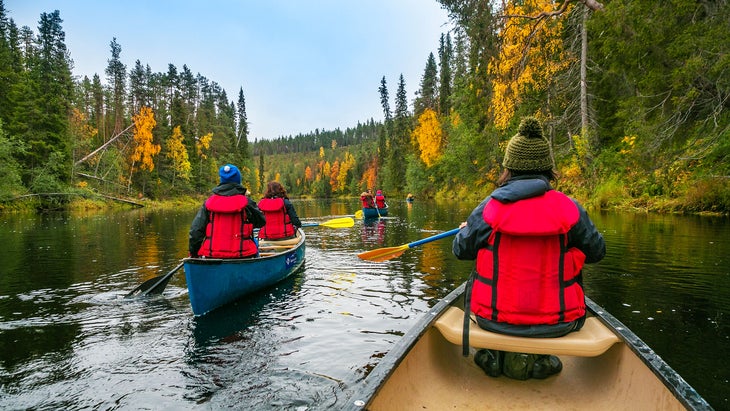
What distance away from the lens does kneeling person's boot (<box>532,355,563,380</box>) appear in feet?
9.49

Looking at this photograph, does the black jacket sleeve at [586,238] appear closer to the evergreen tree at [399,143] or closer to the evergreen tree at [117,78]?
the evergreen tree at [117,78]

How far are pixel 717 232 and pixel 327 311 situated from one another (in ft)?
35.0

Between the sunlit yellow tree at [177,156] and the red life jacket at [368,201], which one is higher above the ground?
the sunlit yellow tree at [177,156]

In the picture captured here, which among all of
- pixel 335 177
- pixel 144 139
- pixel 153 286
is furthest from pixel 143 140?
pixel 335 177

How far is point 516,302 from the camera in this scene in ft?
8.78

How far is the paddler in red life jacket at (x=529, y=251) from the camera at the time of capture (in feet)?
8.43

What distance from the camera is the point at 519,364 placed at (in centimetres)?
288

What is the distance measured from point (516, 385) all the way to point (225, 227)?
173 inches

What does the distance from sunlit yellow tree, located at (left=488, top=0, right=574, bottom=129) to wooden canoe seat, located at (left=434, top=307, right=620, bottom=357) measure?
487 inches

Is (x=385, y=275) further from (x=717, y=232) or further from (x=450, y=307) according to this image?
(x=717, y=232)

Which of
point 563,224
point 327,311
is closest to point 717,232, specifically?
point 327,311

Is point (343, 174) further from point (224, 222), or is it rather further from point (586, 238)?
point (586, 238)

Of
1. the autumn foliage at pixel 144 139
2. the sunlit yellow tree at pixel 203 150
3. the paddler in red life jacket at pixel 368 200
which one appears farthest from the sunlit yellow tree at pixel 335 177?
the paddler in red life jacket at pixel 368 200

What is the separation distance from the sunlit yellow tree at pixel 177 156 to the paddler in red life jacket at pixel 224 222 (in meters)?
42.6
